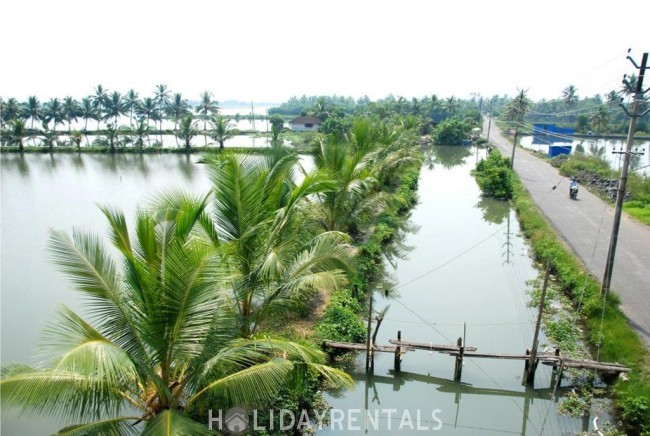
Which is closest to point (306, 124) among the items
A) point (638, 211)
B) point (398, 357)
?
point (638, 211)

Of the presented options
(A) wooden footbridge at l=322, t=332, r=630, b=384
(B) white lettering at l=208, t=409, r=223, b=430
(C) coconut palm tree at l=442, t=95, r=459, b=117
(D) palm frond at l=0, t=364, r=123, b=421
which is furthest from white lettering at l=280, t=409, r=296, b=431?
(C) coconut palm tree at l=442, t=95, r=459, b=117

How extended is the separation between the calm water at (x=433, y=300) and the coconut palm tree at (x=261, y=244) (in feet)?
7.46

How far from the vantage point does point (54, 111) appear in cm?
4306

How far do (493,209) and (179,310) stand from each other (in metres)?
18.6

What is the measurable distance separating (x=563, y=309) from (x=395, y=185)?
43.7 ft

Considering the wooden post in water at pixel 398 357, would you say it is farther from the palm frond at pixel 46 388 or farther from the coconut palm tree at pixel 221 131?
the coconut palm tree at pixel 221 131

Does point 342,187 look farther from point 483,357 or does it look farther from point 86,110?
point 86,110

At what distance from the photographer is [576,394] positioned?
784 centimetres

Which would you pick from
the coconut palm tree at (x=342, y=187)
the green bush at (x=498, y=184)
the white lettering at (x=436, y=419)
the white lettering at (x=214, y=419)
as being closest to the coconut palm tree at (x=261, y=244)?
the white lettering at (x=214, y=419)

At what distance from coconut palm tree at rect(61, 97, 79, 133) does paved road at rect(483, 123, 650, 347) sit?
4030 centimetres

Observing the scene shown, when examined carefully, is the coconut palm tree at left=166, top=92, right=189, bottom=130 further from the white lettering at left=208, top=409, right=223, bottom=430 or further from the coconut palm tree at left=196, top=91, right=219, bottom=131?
the white lettering at left=208, top=409, right=223, bottom=430

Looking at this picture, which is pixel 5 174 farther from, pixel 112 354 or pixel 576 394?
pixel 576 394

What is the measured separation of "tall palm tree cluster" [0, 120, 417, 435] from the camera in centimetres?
417

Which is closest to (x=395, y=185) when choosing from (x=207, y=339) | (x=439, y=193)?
(x=439, y=193)
